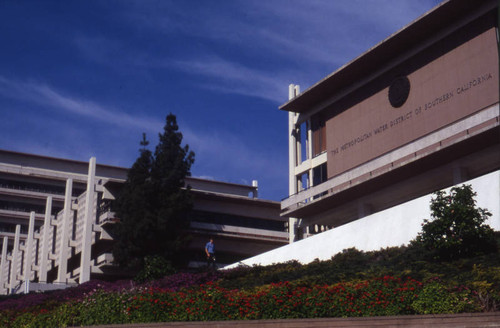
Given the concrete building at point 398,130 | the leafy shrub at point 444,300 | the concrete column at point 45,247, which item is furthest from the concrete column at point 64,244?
the leafy shrub at point 444,300

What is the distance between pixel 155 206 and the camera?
4634cm

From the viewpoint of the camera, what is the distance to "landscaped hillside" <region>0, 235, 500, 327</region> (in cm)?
1402

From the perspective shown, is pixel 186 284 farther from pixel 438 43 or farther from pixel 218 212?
pixel 218 212

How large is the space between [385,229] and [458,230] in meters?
6.40

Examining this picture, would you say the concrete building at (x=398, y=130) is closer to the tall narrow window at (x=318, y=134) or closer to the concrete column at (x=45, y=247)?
the tall narrow window at (x=318, y=134)

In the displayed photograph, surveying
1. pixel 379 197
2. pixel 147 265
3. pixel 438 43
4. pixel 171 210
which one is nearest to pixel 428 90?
pixel 438 43

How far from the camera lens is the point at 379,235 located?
25.8m

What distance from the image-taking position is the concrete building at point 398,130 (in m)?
29.5

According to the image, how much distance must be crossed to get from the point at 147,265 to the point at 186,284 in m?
5.67

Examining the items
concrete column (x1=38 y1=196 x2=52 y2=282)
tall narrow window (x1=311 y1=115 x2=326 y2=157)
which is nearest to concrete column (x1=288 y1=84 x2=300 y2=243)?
tall narrow window (x1=311 y1=115 x2=326 y2=157)

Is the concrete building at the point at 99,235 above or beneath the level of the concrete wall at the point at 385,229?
above

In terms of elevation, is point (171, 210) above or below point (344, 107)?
below

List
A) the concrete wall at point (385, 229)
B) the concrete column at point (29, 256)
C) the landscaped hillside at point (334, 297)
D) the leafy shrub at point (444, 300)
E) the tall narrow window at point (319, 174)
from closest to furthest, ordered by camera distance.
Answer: the leafy shrub at point (444, 300)
the landscaped hillside at point (334, 297)
the concrete wall at point (385, 229)
the tall narrow window at point (319, 174)
the concrete column at point (29, 256)

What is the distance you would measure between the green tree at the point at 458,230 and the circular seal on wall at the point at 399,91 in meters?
16.5
